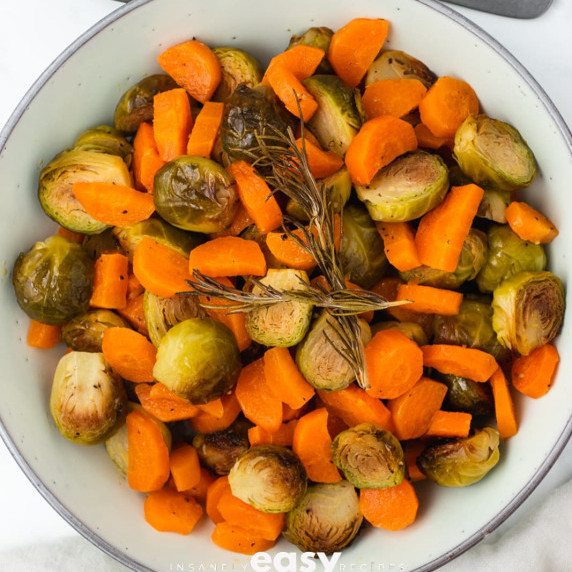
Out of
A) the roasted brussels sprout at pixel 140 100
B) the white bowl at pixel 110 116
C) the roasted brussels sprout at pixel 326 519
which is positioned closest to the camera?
the white bowl at pixel 110 116

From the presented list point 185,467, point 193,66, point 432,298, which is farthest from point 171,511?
point 193,66

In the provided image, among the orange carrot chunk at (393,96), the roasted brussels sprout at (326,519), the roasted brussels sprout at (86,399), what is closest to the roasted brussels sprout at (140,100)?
the orange carrot chunk at (393,96)

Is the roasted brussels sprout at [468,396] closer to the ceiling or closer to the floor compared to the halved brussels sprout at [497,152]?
closer to the floor

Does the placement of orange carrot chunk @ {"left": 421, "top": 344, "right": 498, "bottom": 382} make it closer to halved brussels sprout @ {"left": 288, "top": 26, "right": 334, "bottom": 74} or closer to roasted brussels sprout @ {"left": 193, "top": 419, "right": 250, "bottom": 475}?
roasted brussels sprout @ {"left": 193, "top": 419, "right": 250, "bottom": 475}

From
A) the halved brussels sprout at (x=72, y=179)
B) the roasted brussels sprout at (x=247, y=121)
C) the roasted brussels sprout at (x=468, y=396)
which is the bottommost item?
the roasted brussels sprout at (x=468, y=396)

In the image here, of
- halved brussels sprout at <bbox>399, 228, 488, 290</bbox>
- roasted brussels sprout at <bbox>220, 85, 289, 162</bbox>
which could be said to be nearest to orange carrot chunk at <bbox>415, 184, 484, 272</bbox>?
halved brussels sprout at <bbox>399, 228, 488, 290</bbox>

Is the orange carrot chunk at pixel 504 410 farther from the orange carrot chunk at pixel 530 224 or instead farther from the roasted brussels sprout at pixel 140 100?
the roasted brussels sprout at pixel 140 100

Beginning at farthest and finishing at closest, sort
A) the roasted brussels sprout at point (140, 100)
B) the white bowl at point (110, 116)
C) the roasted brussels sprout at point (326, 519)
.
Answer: the roasted brussels sprout at point (140, 100), the roasted brussels sprout at point (326, 519), the white bowl at point (110, 116)
